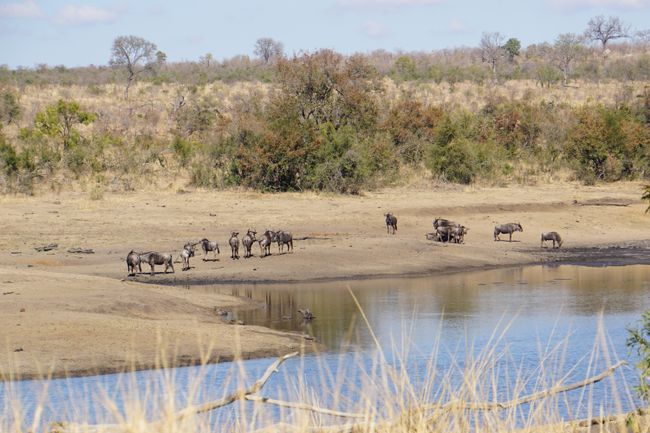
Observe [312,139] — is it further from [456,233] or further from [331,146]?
[456,233]

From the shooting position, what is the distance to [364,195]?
37.8 meters

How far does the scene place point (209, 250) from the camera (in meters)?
26.6

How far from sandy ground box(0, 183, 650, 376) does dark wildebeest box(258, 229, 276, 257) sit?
26 cm

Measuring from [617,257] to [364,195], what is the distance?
35.5ft

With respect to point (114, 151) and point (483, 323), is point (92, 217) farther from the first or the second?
point (483, 323)

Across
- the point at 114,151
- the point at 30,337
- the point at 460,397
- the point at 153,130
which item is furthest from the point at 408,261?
the point at 153,130

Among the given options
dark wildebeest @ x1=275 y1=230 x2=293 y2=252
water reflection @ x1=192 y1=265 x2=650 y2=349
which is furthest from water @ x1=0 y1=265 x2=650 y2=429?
dark wildebeest @ x1=275 y1=230 x2=293 y2=252

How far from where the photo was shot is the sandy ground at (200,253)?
636 inches

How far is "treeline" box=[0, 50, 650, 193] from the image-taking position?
1496 inches

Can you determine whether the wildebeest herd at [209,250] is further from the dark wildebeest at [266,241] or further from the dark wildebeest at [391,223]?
the dark wildebeest at [391,223]

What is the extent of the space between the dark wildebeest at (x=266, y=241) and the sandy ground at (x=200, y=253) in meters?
0.26

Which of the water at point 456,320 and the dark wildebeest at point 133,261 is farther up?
the dark wildebeest at point 133,261

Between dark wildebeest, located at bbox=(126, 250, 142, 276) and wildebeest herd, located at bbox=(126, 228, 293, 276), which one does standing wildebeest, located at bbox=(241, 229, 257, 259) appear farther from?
dark wildebeest, located at bbox=(126, 250, 142, 276)

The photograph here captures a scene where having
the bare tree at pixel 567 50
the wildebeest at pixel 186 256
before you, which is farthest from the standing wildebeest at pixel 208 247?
the bare tree at pixel 567 50
